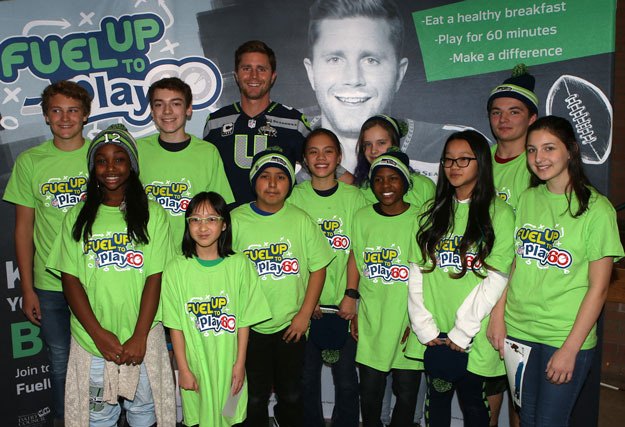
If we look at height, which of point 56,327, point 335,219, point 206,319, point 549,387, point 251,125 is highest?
point 251,125

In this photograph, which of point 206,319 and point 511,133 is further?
point 511,133

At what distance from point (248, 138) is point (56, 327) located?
1494mm

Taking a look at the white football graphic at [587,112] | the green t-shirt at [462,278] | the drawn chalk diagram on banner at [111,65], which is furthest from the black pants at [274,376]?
the white football graphic at [587,112]

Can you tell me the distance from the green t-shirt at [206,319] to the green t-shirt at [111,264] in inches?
5.2

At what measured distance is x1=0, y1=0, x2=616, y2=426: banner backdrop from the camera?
136 inches

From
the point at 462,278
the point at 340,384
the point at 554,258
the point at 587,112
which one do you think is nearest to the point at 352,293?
the point at 340,384

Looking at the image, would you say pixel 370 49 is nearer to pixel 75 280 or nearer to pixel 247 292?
pixel 247 292

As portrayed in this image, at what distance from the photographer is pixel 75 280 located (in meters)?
2.59

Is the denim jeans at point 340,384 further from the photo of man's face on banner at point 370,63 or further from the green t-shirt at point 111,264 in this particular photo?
the photo of man's face on banner at point 370,63

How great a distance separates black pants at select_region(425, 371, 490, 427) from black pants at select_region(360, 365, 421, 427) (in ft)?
0.30

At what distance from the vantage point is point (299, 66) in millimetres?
3656

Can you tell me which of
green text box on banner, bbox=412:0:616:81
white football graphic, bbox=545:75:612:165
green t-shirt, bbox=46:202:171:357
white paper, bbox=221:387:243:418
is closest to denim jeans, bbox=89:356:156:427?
green t-shirt, bbox=46:202:171:357

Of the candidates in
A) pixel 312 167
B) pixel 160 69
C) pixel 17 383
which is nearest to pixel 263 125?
pixel 312 167

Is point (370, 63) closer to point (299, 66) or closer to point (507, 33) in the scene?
point (299, 66)
